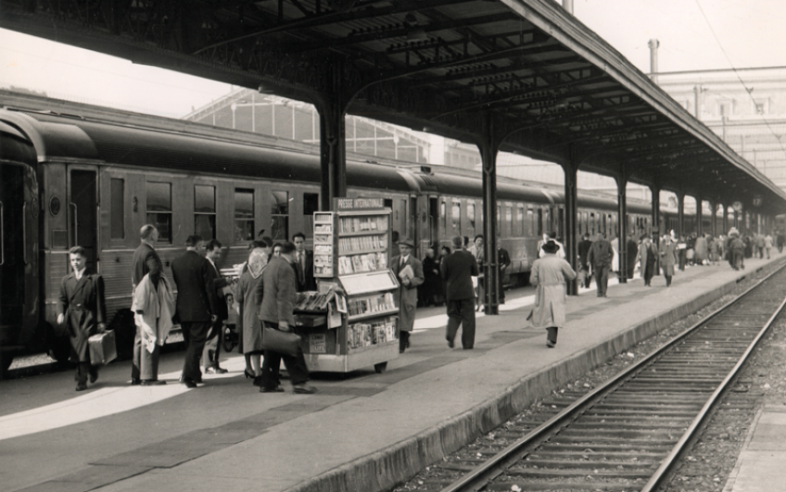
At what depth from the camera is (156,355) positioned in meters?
A: 11.1

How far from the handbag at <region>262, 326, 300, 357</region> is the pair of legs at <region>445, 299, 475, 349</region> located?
4358 millimetres

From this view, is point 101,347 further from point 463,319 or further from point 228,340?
point 463,319

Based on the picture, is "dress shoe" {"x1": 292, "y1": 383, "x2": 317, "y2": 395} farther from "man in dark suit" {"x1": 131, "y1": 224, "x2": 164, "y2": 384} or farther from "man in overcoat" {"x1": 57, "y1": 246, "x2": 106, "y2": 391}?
"man in overcoat" {"x1": 57, "y1": 246, "x2": 106, "y2": 391}

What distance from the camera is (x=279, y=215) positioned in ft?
55.7

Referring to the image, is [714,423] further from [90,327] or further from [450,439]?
[90,327]

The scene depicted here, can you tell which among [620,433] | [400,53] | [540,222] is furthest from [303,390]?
[540,222]

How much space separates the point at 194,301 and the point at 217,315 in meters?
0.55

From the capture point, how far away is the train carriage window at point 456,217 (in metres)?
25.5

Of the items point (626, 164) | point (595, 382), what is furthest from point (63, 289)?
point (626, 164)

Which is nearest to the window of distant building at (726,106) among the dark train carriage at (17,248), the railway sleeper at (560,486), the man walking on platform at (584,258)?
the man walking on platform at (584,258)

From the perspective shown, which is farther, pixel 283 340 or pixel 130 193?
pixel 130 193

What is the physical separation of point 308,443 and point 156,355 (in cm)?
413

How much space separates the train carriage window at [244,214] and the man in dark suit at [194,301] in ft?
16.6

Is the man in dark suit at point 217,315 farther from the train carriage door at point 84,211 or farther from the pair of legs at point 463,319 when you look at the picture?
the pair of legs at point 463,319
